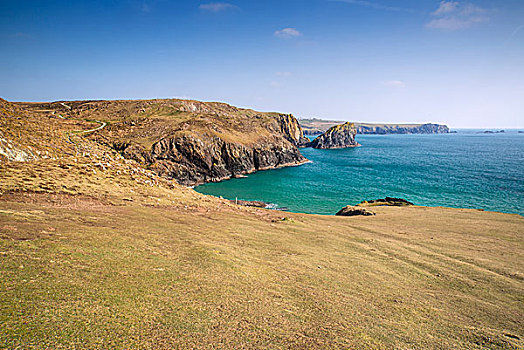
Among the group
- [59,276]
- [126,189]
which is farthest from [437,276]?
[126,189]

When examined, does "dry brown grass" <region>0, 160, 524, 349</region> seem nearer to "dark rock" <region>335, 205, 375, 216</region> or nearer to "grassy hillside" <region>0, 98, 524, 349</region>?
"grassy hillside" <region>0, 98, 524, 349</region>

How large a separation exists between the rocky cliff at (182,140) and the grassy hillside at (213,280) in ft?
181

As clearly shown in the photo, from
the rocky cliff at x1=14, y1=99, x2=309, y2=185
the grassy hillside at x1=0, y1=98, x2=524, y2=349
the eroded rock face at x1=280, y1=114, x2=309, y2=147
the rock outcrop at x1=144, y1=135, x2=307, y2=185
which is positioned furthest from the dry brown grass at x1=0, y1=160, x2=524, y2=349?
the eroded rock face at x1=280, y1=114, x2=309, y2=147

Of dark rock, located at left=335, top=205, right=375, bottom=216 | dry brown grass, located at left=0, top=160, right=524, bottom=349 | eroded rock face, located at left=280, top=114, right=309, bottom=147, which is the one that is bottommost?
dark rock, located at left=335, top=205, right=375, bottom=216

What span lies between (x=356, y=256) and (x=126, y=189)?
61.2 ft

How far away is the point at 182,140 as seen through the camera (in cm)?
7869

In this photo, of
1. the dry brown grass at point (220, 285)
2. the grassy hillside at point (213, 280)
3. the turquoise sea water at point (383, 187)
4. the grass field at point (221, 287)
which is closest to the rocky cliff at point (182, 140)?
the turquoise sea water at point (383, 187)

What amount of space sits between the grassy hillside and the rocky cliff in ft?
181

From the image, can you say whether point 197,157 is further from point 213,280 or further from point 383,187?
point 213,280

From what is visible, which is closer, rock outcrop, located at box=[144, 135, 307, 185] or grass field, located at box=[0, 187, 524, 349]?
grass field, located at box=[0, 187, 524, 349]

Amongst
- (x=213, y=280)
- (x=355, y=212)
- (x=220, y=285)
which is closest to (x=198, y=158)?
(x=355, y=212)

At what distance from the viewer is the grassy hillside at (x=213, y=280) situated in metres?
6.33

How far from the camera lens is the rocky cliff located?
74000 mm

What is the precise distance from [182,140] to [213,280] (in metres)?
74.4
